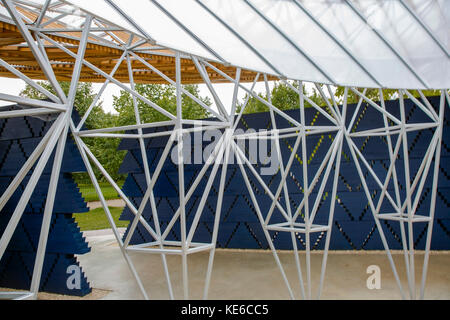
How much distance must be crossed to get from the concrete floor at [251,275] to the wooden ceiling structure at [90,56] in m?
6.46

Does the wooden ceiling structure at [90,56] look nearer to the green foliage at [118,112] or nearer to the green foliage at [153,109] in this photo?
the green foliage at [153,109]

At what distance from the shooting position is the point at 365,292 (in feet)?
32.1

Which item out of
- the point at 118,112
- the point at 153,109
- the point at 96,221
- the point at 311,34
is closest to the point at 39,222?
the point at 311,34

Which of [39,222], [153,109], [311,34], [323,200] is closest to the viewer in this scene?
[311,34]

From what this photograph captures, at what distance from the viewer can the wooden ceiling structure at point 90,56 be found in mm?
9991

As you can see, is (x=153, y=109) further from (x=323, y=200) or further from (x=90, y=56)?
(x=323, y=200)

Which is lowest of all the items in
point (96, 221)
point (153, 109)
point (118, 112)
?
point (96, 221)

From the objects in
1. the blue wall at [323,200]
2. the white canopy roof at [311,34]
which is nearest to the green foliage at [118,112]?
the blue wall at [323,200]

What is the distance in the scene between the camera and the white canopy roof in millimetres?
5906

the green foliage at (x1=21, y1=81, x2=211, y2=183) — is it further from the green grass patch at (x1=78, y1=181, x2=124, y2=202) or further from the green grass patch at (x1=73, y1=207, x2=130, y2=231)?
the green grass patch at (x1=73, y1=207, x2=130, y2=231)

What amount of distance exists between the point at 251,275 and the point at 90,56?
26.5ft

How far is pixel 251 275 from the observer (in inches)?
460

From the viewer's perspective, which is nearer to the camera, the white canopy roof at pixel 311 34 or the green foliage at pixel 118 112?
the white canopy roof at pixel 311 34

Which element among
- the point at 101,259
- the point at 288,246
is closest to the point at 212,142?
the point at 288,246
